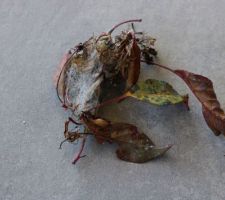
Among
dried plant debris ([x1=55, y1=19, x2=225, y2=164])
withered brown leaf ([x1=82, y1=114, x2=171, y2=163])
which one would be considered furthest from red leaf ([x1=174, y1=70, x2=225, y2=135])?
withered brown leaf ([x1=82, y1=114, x2=171, y2=163])

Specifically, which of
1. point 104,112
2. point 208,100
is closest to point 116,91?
point 104,112

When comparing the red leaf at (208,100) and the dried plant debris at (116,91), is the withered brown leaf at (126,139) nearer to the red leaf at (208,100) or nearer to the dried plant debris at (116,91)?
the dried plant debris at (116,91)

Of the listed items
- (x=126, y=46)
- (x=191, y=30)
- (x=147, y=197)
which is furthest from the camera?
(x=191, y=30)

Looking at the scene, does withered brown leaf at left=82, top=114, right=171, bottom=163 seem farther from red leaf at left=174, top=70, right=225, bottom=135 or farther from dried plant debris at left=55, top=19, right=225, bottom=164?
red leaf at left=174, top=70, right=225, bottom=135

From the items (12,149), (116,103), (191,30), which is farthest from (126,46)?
(12,149)

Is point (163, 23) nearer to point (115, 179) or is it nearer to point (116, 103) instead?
point (116, 103)

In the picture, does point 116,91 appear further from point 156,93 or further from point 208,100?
point 208,100

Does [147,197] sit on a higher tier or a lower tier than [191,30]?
lower
